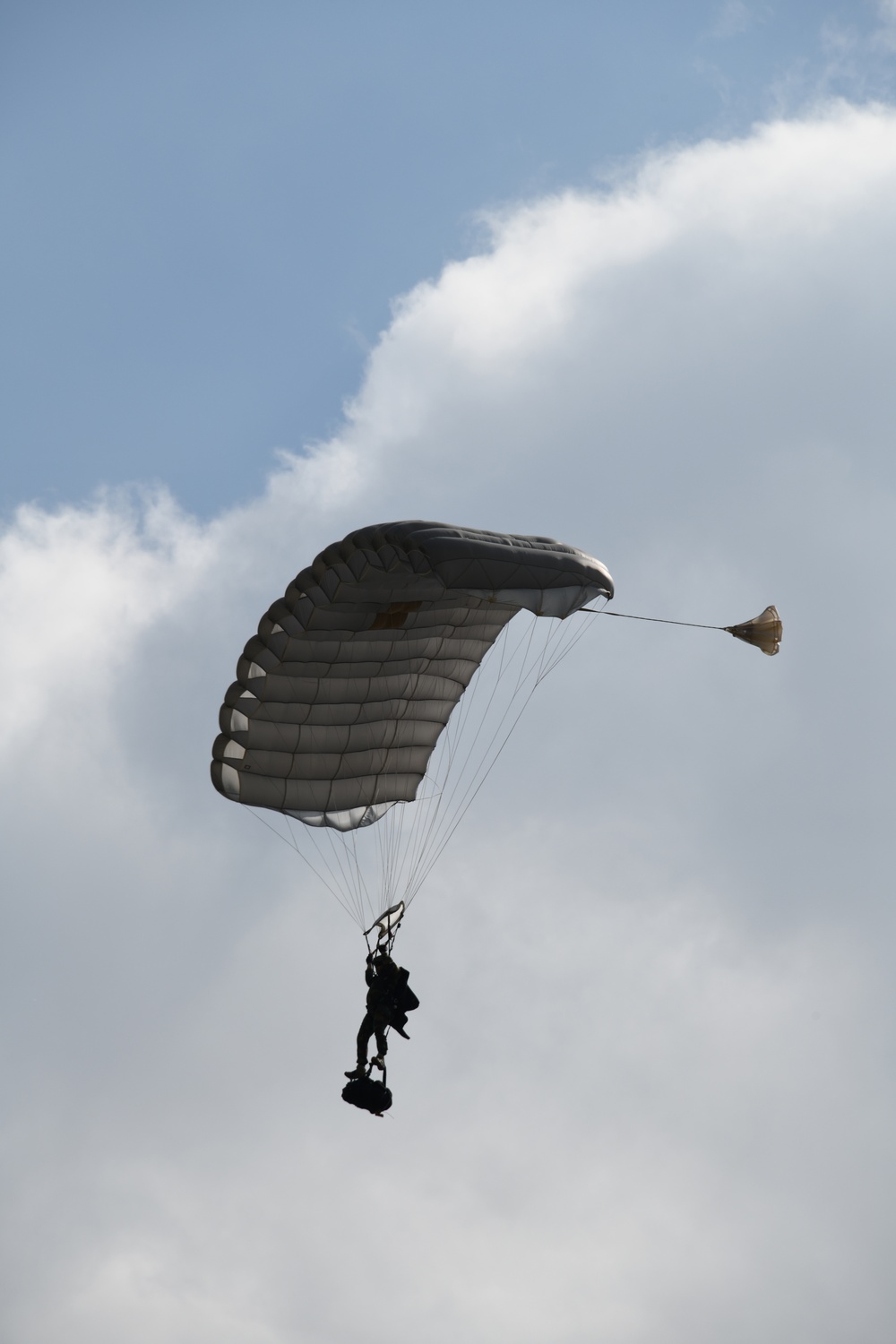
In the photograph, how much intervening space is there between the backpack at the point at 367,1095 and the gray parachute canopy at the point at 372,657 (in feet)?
14.5

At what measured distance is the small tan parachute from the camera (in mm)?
23641

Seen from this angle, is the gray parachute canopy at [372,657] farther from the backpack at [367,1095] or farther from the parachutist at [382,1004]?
the backpack at [367,1095]

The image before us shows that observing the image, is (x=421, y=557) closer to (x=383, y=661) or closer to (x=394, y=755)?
(x=383, y=661)

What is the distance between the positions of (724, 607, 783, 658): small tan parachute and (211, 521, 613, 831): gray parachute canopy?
107 inches

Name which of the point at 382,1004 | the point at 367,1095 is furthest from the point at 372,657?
the point at 367,1095

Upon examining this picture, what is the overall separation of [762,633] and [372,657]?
226 inches

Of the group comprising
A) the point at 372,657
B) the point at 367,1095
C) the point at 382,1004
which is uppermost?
the point at 372,657

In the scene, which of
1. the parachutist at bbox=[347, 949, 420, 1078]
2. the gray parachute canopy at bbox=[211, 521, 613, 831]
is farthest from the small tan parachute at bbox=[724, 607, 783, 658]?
the parachutist at bbox=[347, 949, 420, 1078]

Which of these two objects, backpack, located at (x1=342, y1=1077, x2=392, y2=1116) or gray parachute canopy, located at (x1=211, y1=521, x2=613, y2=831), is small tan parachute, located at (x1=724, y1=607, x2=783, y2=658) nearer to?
gray parachute canopy, located at (x1=211, y1=521, x2=613, y2=831)

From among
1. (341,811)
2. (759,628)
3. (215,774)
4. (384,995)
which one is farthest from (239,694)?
(759,628)

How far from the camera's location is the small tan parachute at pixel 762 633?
23.6 m

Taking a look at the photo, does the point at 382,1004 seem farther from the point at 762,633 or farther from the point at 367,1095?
the point at 762,633

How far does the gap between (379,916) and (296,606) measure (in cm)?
472

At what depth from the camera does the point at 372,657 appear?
2491cm
